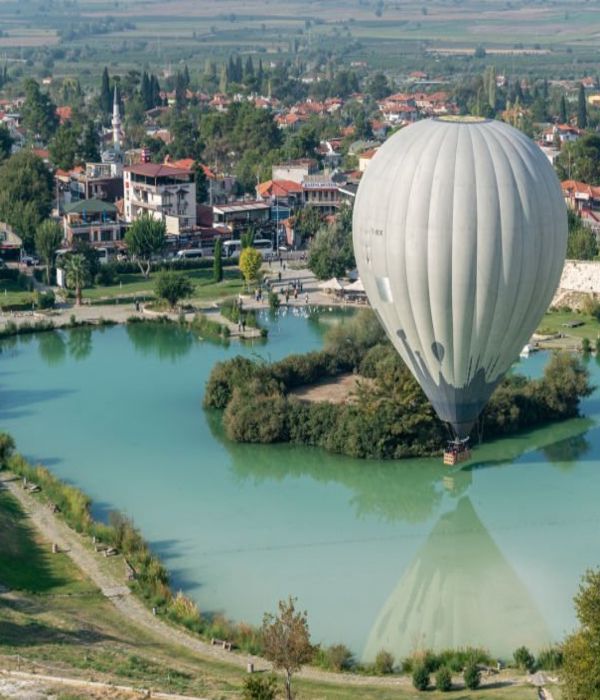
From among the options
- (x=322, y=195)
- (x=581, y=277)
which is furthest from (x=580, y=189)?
(x=581, y=277)

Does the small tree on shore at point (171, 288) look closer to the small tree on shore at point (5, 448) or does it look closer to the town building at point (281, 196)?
the town building at point (281, 196)

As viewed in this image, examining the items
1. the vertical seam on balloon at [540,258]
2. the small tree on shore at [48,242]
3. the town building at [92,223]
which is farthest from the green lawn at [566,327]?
the town building at [92,223]

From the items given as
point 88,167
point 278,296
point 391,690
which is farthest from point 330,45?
point 391,690

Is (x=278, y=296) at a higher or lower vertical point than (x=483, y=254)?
lower

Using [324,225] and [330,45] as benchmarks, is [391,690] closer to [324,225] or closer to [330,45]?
[324,225]

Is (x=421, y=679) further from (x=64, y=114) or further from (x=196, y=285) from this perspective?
(x=64, y=114)

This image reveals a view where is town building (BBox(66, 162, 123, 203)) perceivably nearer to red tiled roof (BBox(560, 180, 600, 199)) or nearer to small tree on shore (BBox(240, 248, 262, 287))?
small tree on shore (BBox(240, 248, 262, 287))
